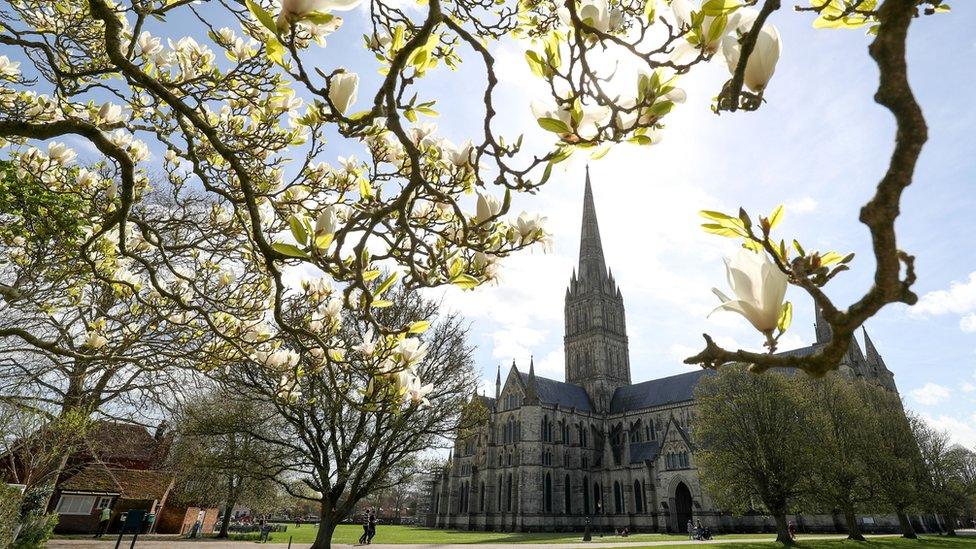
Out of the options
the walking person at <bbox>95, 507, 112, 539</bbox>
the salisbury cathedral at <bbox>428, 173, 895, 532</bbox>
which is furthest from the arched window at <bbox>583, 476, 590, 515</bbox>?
the walking person at <bbox>95, 507, 112, 539</bbox>

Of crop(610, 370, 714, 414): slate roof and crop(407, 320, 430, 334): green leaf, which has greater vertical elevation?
crop(610, 370, 714, 414): slate roof

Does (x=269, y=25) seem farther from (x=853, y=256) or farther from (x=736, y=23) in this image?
(x=853, y=256)

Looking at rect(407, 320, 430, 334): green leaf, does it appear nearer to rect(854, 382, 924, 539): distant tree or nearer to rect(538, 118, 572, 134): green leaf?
rect(538, 118, 572, 134): green leaf

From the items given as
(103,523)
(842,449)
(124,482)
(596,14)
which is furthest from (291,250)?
(124,482)

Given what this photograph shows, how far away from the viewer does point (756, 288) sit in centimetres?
154

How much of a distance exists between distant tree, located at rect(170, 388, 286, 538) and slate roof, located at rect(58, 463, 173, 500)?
4.96 ft

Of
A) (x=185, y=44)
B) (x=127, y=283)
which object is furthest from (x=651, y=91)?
(x=127, y=283)

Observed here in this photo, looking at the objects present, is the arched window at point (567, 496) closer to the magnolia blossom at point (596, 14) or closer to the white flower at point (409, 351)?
the white flower at point (409, 351)

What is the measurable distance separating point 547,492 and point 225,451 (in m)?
35.1

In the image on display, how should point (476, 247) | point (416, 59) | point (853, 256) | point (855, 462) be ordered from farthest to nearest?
point (855, 462) < point (476, 247) < point (416, 59) < point (853, 256)

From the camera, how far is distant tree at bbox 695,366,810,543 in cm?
2730

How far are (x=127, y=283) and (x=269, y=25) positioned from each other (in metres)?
5.47

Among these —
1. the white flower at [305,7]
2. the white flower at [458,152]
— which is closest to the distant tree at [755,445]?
the white flower at [458,152]

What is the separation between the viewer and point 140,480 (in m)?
33.4
